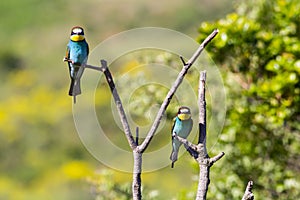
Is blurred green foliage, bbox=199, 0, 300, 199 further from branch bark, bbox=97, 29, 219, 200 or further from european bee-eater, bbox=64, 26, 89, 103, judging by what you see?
branch bark, bbox=97, 29, 219, 200

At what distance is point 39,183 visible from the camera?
126 feet

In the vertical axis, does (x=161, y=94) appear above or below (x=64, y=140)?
below

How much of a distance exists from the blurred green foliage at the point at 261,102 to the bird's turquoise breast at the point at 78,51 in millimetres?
2803

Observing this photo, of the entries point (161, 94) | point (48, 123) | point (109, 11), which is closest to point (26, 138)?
point (48, 123)

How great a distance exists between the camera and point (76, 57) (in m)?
3.43

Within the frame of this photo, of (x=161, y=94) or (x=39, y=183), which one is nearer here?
(x=161, y=94)

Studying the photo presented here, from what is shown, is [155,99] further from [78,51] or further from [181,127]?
[78,51]

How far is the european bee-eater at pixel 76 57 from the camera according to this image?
334 cm

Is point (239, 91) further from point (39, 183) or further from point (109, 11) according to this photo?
point (109, 11)

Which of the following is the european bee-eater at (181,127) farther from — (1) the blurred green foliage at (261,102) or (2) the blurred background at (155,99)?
(1) the blurred green foliage at (261,102)

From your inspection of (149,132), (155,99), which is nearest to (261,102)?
(155,99)

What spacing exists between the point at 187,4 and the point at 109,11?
9.33m

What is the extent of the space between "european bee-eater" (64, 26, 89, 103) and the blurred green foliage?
2807mm

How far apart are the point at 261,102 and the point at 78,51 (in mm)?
3257
